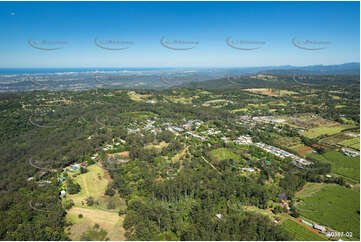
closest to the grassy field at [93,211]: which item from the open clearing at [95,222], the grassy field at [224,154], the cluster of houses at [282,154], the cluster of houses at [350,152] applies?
the open clearing at [95,222]

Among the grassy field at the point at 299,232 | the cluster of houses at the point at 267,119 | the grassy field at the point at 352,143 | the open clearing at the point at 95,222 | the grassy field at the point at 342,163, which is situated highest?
the cluster of houses at the point at 267,119

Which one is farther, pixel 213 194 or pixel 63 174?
pixel 63 174

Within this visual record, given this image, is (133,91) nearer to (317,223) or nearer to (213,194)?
(213,194)

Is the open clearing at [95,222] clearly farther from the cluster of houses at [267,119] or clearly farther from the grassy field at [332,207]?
the cluster of houses at [267,119]

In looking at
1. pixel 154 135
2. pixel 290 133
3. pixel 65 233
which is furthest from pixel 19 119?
pixel 290 133

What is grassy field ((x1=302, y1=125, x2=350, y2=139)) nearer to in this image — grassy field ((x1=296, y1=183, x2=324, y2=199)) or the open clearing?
grassy field ((x1=296, y1=183, x2=324, y2=199))

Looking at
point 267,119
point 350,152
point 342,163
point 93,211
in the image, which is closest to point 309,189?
point 342,163

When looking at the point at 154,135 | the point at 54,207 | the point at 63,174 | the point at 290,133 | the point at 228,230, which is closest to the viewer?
the point at 228,230

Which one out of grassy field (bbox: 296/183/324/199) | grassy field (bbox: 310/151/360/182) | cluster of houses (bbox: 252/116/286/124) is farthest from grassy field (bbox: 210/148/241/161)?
cluster of houses (bbox: 252/116/286/124)
